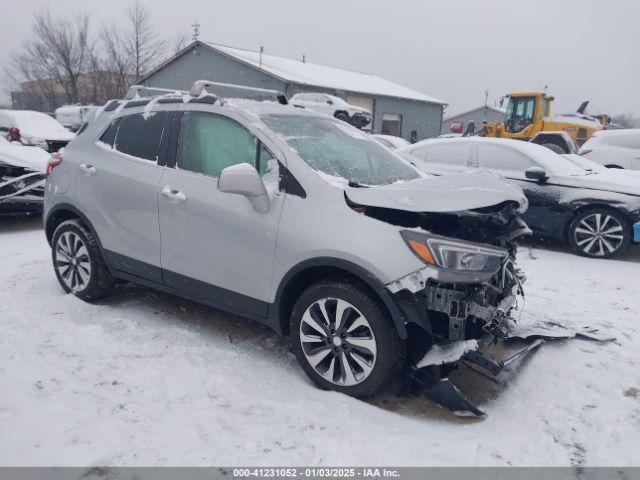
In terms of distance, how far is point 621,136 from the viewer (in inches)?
469

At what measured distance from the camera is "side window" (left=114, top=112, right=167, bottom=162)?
3.96 m

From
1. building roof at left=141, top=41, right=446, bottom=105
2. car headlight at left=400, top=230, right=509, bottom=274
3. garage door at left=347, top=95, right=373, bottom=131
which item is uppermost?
building roof at left=141, top=41, right=446, bottom=105

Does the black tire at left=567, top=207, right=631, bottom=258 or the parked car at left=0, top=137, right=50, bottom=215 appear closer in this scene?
the black tire at left=567, top=207, right=631, bottom=258

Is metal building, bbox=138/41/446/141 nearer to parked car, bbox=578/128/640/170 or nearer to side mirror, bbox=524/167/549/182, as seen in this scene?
parked car, bbox=578/128/640/170

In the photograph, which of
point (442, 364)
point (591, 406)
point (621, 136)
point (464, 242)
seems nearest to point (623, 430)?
point (591, 406)

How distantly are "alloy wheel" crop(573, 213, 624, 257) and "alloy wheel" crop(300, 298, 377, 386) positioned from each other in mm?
4868

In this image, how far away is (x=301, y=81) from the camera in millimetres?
24938

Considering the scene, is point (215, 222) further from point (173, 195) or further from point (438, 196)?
point (438, 196)

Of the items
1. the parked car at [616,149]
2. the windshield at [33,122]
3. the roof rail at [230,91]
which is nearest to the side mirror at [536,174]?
the roof rail at [230,91]

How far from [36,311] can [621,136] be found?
12603mm

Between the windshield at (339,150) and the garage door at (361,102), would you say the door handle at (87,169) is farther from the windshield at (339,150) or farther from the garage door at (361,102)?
the garage door at (361,102)

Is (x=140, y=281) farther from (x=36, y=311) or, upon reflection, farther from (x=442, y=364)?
(x=442, y=364)

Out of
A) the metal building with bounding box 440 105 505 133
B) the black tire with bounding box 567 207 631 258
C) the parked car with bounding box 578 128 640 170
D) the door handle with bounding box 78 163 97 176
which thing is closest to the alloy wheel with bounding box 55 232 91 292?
the door handle with bounding box 78 163 97 176

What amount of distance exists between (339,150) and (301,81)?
2237 centimetres
